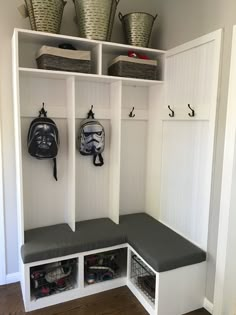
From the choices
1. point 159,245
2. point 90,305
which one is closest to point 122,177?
point 159,245

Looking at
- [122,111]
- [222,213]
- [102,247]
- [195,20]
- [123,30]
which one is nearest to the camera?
[222,213]

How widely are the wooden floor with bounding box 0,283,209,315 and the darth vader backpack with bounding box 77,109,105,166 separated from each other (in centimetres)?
119

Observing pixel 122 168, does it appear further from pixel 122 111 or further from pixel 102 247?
pixel 102 247

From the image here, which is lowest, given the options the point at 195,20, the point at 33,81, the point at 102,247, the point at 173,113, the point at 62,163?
the point at 102,247

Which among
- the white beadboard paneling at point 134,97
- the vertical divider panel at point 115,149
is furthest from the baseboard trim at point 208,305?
the white beadboard paneling at point 134,97

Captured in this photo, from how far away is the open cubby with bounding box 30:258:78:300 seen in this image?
84.0 inches

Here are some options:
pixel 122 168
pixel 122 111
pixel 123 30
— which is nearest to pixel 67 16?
pixel 123 30

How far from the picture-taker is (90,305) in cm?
213

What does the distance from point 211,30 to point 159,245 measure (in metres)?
1.62

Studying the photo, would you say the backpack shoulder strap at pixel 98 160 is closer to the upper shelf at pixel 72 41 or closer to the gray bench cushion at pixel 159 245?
the gray bench cushion at pixel 159 245

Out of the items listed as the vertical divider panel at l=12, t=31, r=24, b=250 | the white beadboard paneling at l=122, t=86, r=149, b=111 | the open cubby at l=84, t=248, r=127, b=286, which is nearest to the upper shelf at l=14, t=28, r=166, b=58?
the vertical divider panel at l=12, t=31, r=24, b=250

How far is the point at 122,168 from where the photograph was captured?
2654 millimetres

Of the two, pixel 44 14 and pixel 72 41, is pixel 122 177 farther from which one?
pixel 44 14

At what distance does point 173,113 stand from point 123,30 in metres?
0.85
